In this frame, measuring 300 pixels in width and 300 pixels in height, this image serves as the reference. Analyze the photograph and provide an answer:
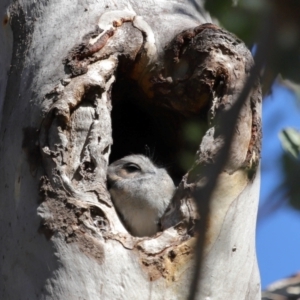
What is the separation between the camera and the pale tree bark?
7.59 feet

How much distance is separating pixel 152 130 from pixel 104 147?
1.14 meters

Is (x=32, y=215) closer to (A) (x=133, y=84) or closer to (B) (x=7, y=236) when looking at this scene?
(B) (x=7, y=236)

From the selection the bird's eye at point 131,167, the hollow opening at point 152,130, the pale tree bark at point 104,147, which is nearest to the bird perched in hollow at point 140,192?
the bird's eye at point 131,167

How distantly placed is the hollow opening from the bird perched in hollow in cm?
13

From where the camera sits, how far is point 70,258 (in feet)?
7.44

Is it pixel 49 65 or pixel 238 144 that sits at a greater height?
pixel 49 65

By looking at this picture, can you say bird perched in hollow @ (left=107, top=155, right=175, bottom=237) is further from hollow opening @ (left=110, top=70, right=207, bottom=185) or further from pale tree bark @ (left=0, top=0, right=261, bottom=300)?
pale tree bark @ (left=0, top=0, right=261, bottom=300)

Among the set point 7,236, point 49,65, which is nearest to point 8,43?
point 49,65

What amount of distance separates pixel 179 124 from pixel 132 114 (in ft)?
1.50

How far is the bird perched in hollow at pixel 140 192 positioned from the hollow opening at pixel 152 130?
0.43 ft

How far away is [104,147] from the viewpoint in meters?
2.75

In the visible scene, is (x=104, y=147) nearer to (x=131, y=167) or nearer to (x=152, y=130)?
(x=131, y=167)

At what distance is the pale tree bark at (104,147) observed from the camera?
2312mm

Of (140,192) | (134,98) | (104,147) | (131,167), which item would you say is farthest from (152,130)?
(104,147)
